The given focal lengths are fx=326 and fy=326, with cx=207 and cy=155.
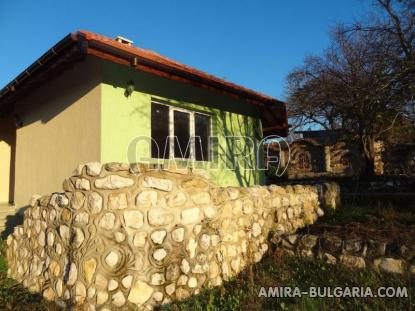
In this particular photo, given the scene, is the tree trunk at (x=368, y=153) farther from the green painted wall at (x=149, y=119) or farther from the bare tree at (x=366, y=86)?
the green painted wall at (x=149, y=119)

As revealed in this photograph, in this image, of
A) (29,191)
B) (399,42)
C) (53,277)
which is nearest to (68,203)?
(53,277)

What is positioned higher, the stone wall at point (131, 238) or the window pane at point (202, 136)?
the window pane at point (202, 136)

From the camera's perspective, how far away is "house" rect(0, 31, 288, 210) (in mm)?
5668

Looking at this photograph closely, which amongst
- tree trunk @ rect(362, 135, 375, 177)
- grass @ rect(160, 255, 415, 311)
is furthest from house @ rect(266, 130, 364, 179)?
grass @ rect(160, 255, 415, 311)

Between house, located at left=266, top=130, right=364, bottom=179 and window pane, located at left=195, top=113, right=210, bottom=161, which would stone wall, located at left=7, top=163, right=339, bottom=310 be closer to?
window pane, located at left=195, top=113, right=210, bottom=161

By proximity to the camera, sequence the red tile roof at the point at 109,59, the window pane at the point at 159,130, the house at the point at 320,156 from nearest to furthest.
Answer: the red tile roof at the point at 109,59
the window pane at the point at 159,130
the house at the point at 320,156

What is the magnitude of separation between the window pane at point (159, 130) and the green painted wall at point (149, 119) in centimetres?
19

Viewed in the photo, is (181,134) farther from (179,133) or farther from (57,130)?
(57,130)

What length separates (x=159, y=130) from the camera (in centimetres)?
670

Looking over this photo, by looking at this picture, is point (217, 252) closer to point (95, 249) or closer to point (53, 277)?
point (95, 249)

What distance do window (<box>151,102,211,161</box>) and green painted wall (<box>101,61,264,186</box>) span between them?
0.17 m

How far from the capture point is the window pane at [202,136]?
25.1 ft

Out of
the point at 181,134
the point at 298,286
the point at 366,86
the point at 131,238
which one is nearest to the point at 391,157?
the point at 366,86

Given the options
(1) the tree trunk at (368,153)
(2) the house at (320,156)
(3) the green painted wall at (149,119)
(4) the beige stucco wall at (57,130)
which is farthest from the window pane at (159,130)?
(2) the house at (320,156)
